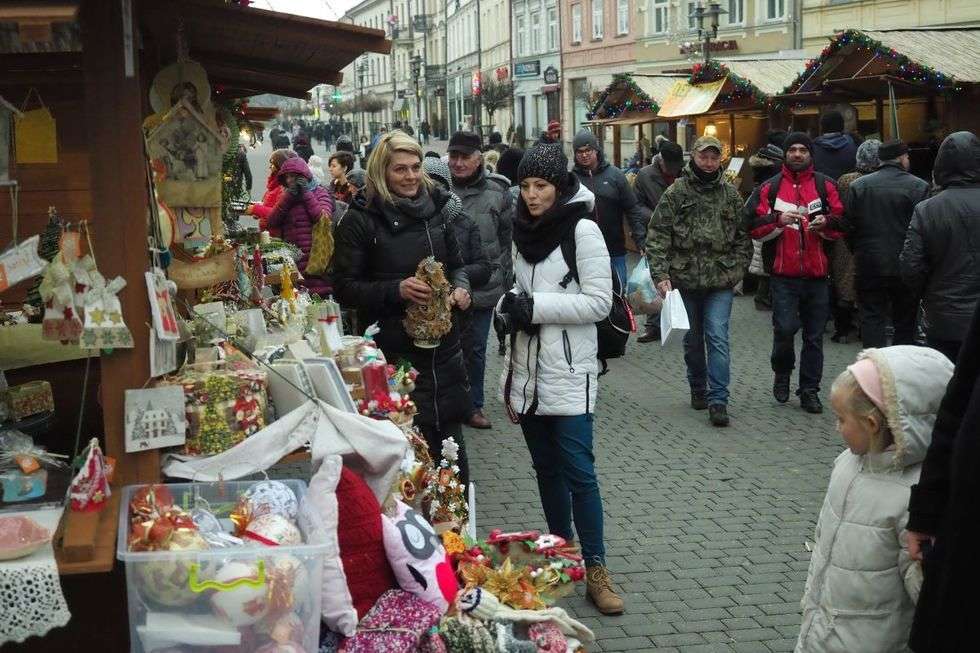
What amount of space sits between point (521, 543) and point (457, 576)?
565mm

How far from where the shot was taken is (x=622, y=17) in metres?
45.2

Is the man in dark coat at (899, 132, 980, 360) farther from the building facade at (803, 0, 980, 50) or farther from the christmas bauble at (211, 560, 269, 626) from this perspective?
the building facade at (803, 0, 980, 50)

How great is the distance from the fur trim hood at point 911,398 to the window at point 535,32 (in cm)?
5739

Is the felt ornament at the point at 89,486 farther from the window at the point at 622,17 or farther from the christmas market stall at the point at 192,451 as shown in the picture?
the window at the point at 622,17

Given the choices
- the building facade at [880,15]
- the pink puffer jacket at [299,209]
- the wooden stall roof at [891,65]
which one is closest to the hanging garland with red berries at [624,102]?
the building facade at [880,15]

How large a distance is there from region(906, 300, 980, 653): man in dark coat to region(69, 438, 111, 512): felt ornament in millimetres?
2253

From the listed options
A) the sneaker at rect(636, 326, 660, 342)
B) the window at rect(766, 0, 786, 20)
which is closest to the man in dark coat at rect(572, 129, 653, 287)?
the sneaker at rect(636, 326, 660, 342)

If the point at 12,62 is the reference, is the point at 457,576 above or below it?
below

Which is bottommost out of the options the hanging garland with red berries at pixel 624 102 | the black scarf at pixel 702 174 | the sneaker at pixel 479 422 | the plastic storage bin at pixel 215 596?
the sneaker at pixel 479 422

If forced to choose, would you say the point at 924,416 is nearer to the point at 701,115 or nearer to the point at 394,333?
the point at 394,333

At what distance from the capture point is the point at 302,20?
152 inches

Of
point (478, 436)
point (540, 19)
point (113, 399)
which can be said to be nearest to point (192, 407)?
point (113, 399)

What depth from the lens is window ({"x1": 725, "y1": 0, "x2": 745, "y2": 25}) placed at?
3591 cm

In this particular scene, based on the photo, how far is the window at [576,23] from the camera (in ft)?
167
